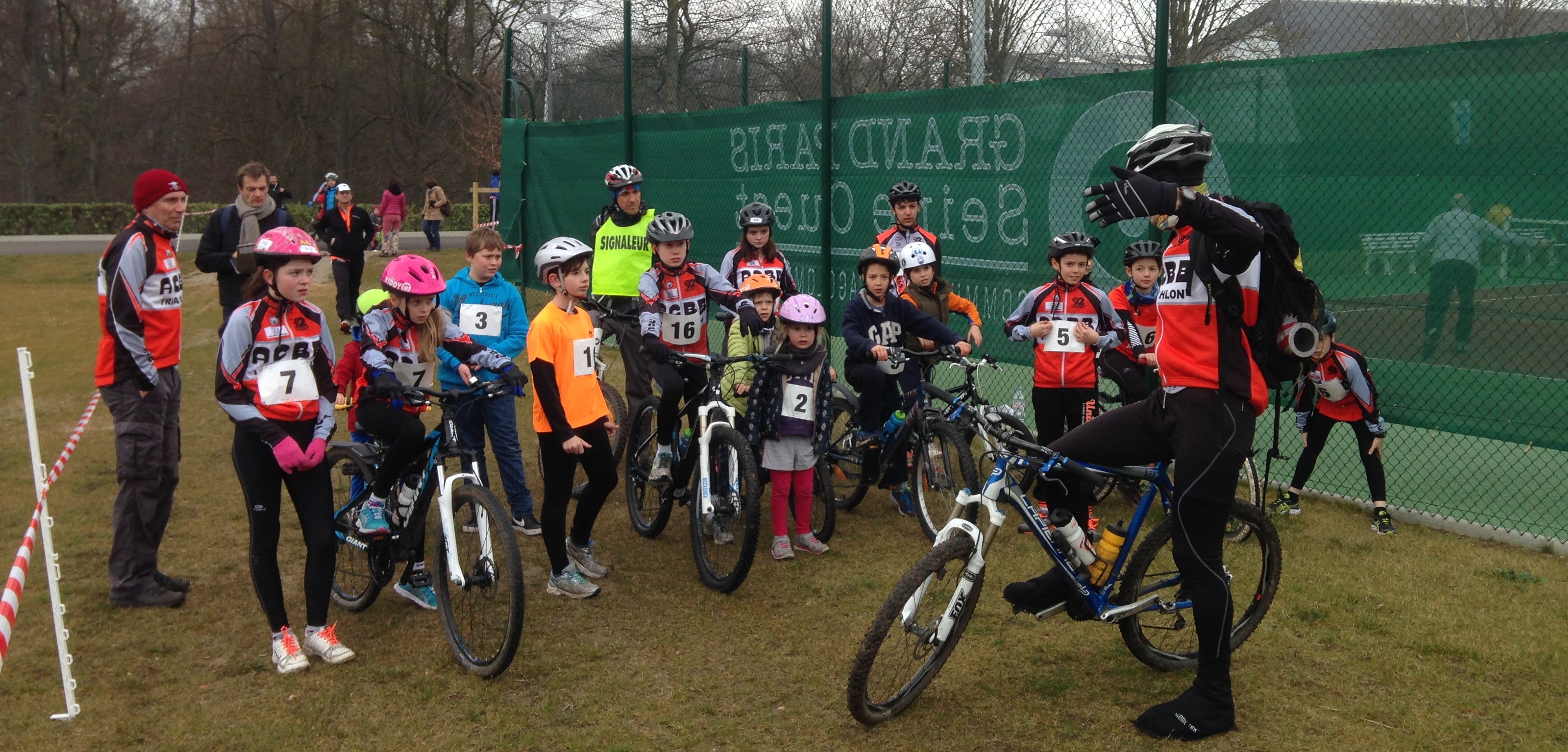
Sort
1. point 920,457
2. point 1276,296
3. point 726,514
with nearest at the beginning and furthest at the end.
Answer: point 1276,296, point 726,514, point 920,457

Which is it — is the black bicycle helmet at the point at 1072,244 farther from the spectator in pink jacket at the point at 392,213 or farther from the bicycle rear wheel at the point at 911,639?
the spectator in pink jacket at the point at 392,213

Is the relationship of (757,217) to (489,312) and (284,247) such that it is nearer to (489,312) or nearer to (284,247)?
(489,312)

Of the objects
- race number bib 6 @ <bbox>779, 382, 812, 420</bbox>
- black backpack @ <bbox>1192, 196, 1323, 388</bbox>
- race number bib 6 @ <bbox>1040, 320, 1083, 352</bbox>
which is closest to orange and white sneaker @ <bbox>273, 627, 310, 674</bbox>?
race number bib 6 @ <bbox>779, 382, 812, 420</bbox>

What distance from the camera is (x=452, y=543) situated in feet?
16.2

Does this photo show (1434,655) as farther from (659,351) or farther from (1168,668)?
(659,351)

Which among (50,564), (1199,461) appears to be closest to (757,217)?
(1199,461)

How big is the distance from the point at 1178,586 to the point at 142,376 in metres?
4.77

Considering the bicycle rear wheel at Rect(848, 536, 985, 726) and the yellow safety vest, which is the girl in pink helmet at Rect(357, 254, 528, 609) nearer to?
the bicycle rear wheel at Rect(848, 536, 985, 726)

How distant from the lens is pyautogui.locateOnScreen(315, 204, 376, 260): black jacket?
1612 centimetres

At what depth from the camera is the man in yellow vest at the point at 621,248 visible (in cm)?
852

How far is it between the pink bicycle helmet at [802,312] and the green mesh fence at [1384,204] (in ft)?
8.62

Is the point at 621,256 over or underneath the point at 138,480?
over

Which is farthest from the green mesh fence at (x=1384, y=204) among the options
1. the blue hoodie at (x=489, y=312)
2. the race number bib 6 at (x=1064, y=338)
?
the blue hoodie at (x=489, y=312)

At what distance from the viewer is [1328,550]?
6.40 meters
